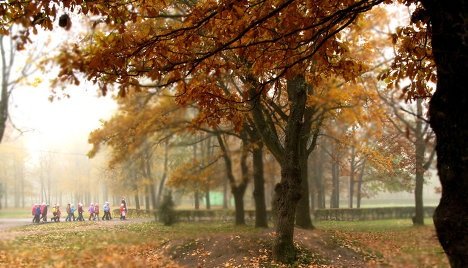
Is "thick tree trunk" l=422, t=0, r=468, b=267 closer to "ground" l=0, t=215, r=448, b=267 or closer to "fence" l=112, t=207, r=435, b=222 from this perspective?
"ground" l=0, t=215, r=448, b=267

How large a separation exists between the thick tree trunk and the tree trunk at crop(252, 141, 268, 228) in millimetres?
15025

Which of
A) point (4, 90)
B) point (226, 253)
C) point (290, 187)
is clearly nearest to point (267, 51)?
point (290, 187)

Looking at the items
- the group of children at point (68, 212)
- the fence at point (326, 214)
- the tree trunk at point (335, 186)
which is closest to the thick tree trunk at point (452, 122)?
the fence at point (326, 214)

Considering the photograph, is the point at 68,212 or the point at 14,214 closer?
the point at 68,212

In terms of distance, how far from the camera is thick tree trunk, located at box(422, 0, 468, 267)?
2.55m

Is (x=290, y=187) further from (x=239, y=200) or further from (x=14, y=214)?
(x=14, y=214)

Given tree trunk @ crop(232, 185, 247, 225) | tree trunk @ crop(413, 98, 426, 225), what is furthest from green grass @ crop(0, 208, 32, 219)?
A: tree trunk @ crop(413, 98, 426, 225)

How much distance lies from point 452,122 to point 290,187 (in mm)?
7348

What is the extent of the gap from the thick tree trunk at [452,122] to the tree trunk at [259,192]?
49.3ft

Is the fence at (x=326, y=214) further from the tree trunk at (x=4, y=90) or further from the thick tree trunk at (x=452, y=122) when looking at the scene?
the thick tree trunk at (x=452, y=122)

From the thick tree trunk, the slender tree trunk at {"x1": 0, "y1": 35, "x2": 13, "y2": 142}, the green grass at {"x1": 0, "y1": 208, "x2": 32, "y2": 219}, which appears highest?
the slender tree trunk at {"x1": 0, "y1": 35, "x2": 13, "y2": 142}

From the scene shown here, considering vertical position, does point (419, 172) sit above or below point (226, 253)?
above

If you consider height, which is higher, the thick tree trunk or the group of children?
the thick tree trunk

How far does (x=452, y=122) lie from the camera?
2615mm
